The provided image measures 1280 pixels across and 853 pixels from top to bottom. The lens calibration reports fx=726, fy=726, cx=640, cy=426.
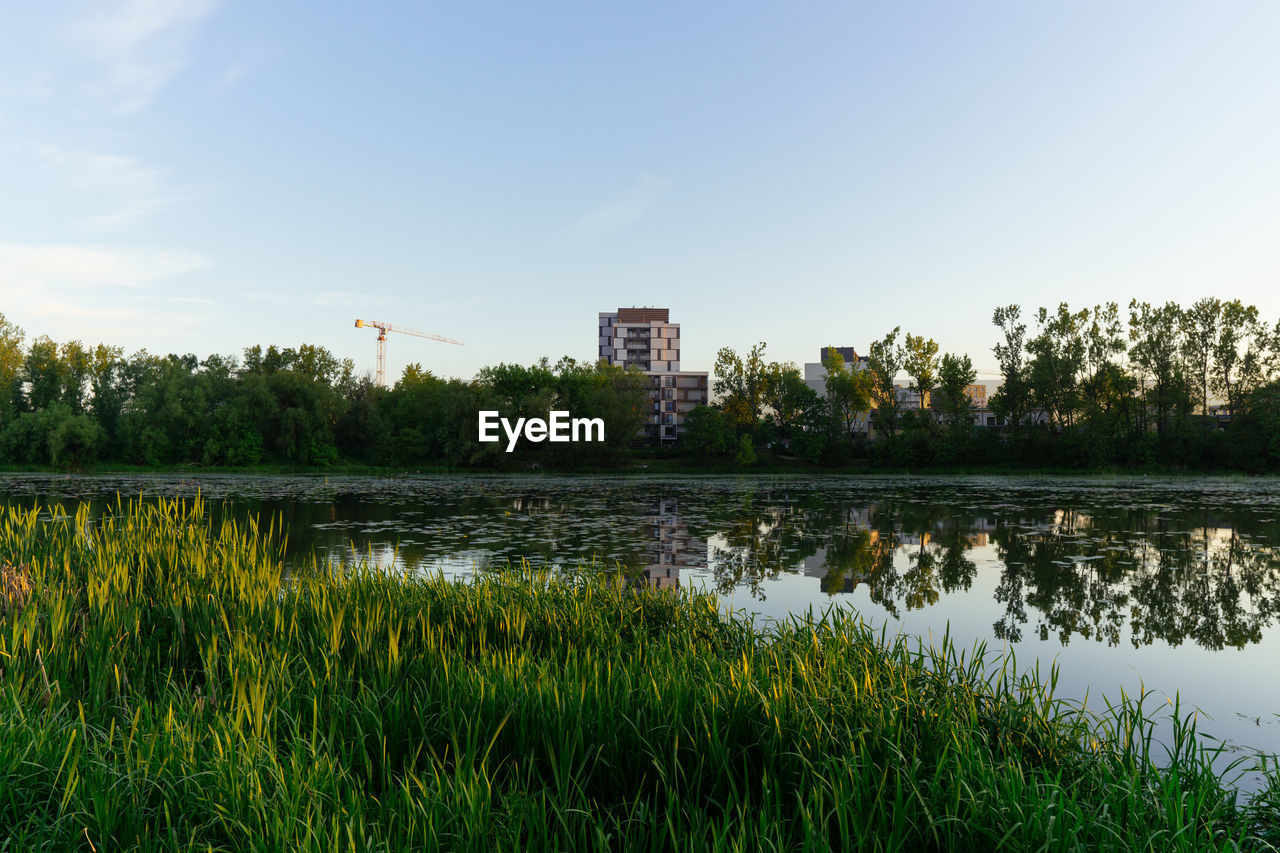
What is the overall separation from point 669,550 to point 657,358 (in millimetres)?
117154

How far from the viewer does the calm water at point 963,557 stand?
8.56 m

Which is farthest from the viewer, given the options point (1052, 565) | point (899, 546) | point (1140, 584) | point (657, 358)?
point (657, 358)

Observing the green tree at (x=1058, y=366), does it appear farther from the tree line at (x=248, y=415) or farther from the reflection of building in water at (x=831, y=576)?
the reflection of building in water at (x=831, y=576)

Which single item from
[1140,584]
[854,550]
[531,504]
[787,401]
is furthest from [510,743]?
[787,401]

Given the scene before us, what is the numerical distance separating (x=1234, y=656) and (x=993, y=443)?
6128cm

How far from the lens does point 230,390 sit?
6656 cm

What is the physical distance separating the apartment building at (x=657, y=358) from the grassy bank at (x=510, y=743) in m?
106

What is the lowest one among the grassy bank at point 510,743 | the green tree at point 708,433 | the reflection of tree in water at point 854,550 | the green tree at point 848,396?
the reflection of tree in water at point 854,550

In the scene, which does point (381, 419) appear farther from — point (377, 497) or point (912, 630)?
point (912, 630)

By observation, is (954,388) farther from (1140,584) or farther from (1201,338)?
(1140,584)

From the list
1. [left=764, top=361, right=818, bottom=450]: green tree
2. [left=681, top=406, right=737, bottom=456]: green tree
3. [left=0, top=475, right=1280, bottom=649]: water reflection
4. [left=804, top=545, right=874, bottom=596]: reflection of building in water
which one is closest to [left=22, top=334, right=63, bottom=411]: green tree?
[left=0, top=475, right=1280, bottom=649]: water reflection

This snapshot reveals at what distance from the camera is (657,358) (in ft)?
434

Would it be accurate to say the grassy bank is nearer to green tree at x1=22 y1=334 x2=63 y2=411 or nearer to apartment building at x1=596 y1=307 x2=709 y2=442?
green tree at x1=22 y1=334 x2=63 y2=411

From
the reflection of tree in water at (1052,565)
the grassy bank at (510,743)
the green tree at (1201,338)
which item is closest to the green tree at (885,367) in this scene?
the green tree at (1201,338)
